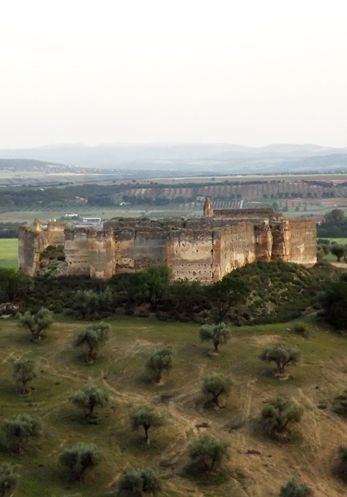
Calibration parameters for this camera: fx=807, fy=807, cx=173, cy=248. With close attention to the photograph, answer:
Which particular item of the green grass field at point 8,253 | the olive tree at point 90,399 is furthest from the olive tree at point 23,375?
the green grass field at point 8,253

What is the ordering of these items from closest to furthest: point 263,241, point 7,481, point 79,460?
point 7,481
point 79,460
point 263,241

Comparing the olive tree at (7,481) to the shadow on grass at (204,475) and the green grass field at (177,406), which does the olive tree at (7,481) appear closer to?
the green grass field at (177,406)

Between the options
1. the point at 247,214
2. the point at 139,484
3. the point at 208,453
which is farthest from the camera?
the point at 247,214

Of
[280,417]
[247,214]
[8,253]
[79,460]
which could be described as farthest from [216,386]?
[8,253]

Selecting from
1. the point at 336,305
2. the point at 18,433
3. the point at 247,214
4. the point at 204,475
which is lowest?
the point at 204,475

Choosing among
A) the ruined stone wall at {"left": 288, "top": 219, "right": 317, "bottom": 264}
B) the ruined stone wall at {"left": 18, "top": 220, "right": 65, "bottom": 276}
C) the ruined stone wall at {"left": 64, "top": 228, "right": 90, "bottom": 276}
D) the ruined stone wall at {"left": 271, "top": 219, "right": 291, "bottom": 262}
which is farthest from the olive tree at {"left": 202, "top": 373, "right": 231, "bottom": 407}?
the ruined stone wall at {"left": 288, "top": 219, "right": 317, "bottom": 264}

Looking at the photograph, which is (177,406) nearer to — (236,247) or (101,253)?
(101,253)
